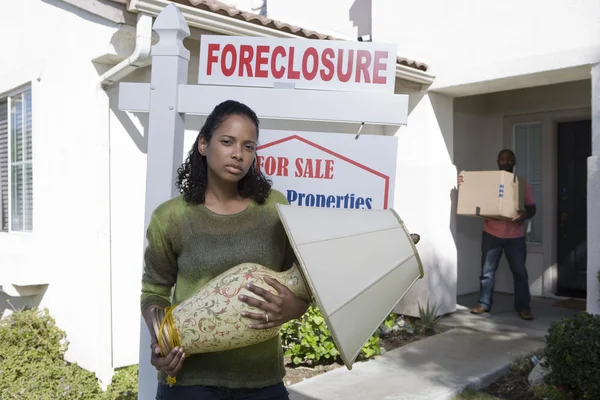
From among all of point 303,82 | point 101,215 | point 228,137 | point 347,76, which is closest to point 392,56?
point 347,76

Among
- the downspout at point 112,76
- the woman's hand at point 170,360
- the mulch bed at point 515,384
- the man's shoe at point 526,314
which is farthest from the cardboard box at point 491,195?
the woman's hand at point 170,360

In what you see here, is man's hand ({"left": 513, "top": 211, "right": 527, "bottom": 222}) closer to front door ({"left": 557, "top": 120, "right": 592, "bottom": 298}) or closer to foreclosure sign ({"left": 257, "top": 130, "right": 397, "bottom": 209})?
front door ({"left": 557, "top": 120, "right": 592, "bottom": 298})

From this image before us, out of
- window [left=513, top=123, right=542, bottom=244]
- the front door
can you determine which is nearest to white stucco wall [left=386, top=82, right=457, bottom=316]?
window [left=513, top=123, right=542, bottom=244]

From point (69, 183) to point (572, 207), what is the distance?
19.4 ft

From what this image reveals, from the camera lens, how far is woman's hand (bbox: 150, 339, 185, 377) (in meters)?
1.61

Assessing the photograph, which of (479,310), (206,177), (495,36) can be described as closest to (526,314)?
(479,310)

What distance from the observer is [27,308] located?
17.1 feet

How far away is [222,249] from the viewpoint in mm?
1712

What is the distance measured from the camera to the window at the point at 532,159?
7.33 m

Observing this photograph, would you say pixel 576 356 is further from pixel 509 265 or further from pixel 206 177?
pixel 509 265

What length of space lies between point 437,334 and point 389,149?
376 cm

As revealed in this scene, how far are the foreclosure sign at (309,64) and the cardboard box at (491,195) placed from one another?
3.87 m

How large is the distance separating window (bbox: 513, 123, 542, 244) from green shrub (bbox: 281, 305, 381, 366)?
141 inches

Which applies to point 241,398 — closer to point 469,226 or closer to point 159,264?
point 159,264
